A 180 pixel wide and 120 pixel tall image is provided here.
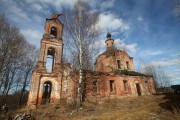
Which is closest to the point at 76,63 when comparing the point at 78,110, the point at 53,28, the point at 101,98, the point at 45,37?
the point at 78,110

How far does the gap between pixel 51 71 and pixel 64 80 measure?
2.39 meters

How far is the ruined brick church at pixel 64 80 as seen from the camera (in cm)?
1454

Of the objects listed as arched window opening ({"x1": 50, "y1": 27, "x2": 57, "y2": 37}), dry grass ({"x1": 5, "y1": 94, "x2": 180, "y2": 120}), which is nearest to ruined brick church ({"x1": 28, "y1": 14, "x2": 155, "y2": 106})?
arched window opening ({"x1": 50, "y1": 27, "x2": 57, "y2": 37})

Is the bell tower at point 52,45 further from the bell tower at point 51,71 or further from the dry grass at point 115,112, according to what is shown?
the dry grass at point 115,112

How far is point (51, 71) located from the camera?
1650 cm

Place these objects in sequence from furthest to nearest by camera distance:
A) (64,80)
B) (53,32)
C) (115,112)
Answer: (53,32) → (64,80) → (115,112)

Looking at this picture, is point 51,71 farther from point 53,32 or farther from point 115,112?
point 115,112

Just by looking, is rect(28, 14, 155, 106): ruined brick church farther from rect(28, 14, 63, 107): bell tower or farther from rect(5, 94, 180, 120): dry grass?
rect(5, 94, 180, 120): dry grass

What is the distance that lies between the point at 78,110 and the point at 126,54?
1945 cm

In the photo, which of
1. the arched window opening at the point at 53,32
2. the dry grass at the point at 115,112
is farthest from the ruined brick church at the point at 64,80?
the dry grass at the point at 115,112

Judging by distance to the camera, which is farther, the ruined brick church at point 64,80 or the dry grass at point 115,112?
the ruined brick church at point 64,80

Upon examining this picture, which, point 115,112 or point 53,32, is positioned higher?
point 53,32

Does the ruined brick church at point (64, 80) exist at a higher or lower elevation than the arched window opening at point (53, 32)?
lower

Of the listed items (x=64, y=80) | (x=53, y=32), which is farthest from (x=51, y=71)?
(x=53, y=32)
